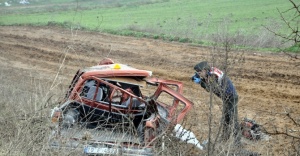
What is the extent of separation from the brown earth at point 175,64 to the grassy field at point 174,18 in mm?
1752

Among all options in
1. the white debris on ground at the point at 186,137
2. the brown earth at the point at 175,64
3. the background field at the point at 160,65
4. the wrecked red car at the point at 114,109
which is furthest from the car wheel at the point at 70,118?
the brown earth at the point at 175,64

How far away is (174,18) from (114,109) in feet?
84.2

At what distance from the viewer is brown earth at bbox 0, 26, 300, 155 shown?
11.7m

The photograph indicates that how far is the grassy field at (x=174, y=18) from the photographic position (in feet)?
81.7

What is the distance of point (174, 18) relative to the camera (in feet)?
111

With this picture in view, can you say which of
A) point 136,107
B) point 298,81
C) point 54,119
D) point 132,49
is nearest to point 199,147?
point 136,107

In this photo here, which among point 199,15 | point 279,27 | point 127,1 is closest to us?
point 279,27

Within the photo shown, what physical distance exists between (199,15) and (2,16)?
15.6m

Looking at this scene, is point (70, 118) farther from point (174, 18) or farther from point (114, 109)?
point (174, 18)

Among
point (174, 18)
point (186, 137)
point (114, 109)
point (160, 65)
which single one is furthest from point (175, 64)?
point (174, 18)

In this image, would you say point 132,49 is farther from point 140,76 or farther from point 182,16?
point 182,16

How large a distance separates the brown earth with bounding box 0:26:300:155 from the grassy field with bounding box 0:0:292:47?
1.75 metres

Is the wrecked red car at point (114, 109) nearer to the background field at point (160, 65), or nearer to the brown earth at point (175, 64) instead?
the background field at point (160, 65)

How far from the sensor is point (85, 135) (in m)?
7.85
